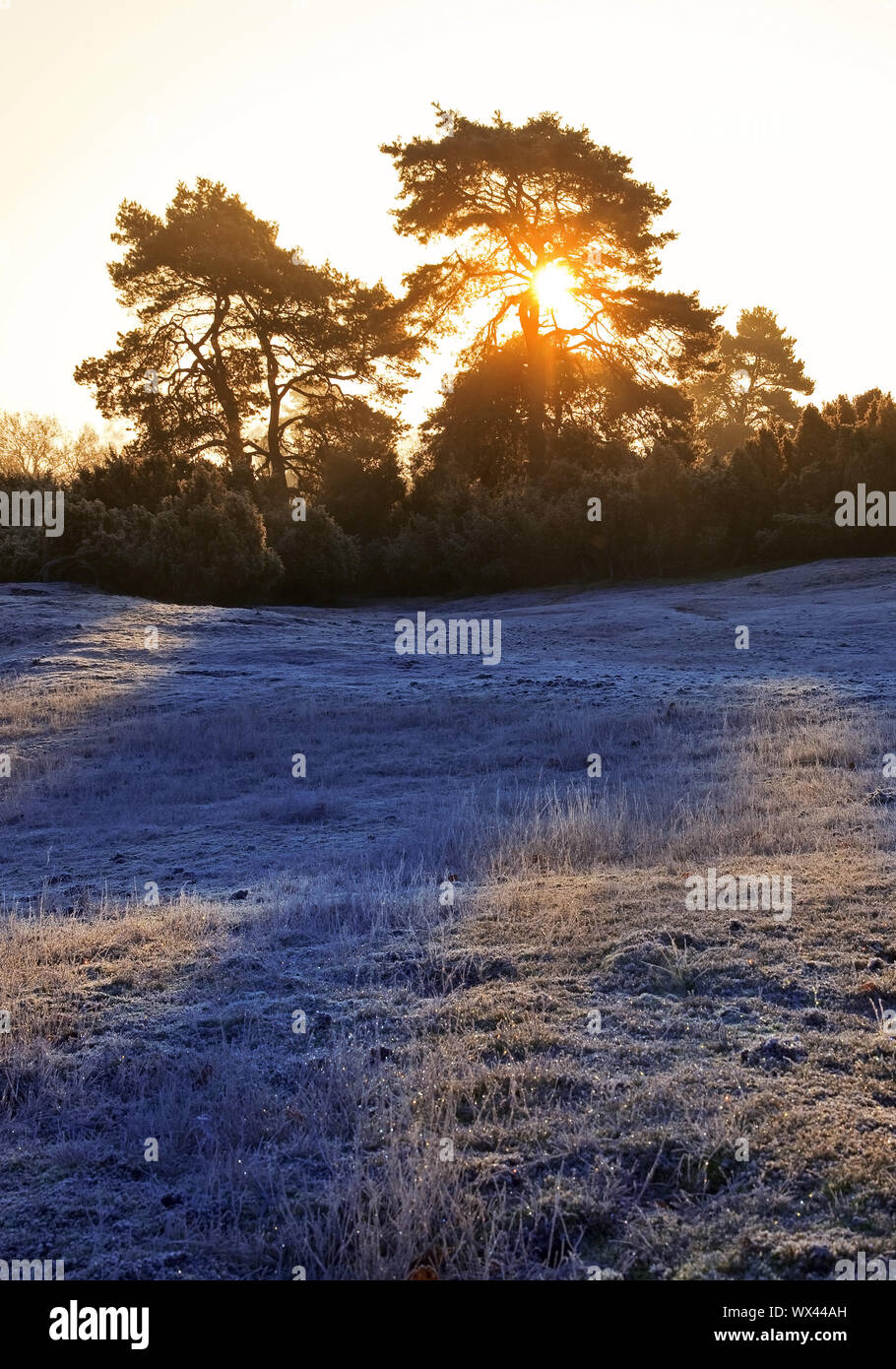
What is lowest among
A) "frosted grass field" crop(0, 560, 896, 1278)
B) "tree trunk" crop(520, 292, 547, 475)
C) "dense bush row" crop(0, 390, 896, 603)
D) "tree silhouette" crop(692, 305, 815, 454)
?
"frosted grass field" crop(0, 560, 896, 1278)

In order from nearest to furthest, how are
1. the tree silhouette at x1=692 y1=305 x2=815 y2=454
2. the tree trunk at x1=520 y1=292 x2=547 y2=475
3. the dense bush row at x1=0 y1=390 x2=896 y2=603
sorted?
the dense bush row at x1=0 y1=390 x2=896 y2=603
the tree trunk at x1=520 y1=292 x2=547 y2=475
the tree silhouette at x1=692 y1=305 x2=815 y2=454

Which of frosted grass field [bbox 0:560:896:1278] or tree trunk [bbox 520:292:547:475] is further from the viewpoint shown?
tree trunk [bbox 520:292:547:475]

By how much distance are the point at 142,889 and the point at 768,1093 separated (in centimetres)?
496

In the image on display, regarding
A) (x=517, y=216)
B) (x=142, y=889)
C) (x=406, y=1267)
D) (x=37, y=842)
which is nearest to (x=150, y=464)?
(x=517, y=216)

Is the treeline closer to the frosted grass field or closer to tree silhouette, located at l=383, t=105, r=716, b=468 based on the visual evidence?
tree silhouette, located at l=383, t=105, r=716, b=468

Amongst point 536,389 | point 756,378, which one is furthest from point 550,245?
point 756,378

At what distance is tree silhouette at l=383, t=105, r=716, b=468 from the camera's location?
35.2 m

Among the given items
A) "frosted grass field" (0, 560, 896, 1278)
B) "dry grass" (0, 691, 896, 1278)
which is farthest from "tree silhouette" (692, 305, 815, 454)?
"dry grass" (0, 691, 896, 1278)

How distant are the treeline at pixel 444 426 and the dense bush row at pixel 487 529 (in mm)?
63

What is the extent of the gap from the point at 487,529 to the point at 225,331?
13363 millimetres

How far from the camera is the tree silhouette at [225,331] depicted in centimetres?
3722

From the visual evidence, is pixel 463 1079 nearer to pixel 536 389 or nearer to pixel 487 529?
pixel 487 529

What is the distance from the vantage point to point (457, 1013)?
462 cm

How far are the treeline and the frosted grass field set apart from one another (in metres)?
18.1
